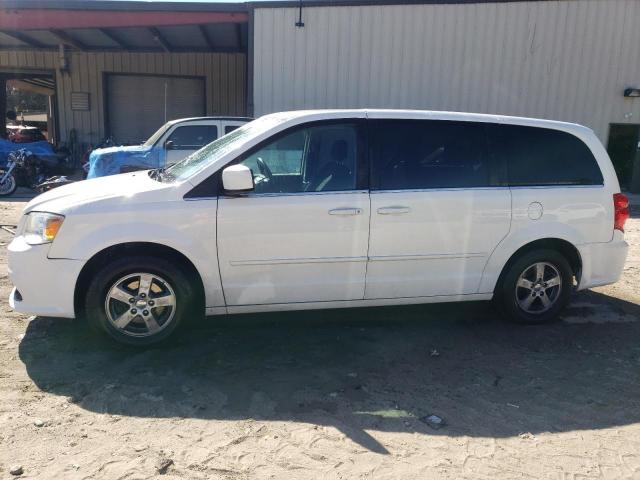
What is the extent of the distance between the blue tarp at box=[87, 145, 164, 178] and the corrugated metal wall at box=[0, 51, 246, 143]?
33.2 feet

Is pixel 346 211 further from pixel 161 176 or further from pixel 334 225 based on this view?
pixel 161 176

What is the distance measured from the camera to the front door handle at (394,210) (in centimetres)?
434

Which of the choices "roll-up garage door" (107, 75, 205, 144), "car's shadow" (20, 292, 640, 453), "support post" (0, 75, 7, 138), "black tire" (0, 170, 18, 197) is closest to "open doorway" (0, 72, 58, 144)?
"support post" (0, 75, 7, 138)

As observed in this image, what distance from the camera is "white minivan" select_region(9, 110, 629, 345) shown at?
13.2 ft

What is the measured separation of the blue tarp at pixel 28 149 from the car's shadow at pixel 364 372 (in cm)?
1025

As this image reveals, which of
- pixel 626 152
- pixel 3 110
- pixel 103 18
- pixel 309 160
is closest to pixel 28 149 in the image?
pixel 103 18

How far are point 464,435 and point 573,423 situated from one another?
74 cm

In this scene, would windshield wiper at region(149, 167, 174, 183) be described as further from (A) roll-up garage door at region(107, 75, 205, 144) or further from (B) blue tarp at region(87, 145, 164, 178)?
(A) roll-up garage door at region(107, 75, 205, 144)

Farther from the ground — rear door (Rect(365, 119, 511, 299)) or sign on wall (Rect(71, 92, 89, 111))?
sign on wall (Rect(71, 92, 89, 111))

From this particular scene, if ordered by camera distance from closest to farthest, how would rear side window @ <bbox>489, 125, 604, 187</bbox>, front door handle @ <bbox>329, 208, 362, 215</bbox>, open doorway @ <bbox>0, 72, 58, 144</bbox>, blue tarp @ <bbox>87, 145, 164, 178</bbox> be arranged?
front door handle @ <bbox>329, 208, 362, 215</bbox> → rear side window @ <bbox>489, 125, 604, 187</bbox> → blue tarp @ <bbox>87, 145, 164, 178</bbox> → open doorway @ <bbox>0, 72, 58, 144</bbox>

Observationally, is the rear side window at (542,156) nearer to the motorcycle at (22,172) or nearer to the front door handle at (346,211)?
the front door handle at (346,211)

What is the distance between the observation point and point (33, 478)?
109 inches

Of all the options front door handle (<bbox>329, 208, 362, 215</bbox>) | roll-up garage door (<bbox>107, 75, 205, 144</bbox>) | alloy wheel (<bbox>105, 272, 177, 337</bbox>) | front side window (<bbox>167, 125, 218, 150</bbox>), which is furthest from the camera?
roll-up garage door (<bbox>107, 75, 205, 144</bbox>)

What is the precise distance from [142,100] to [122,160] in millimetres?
10681
